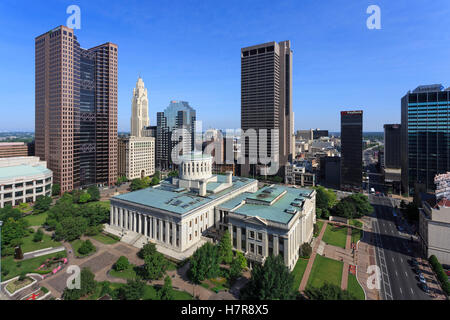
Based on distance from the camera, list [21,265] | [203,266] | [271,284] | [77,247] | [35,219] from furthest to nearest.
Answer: [35,219] → [77,247] → [21,265] → [203,266] → [271,284]

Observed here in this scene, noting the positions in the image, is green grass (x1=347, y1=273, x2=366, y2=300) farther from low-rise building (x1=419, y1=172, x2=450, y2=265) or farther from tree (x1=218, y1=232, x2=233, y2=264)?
low-rise building (x1=419, y1=172, x2=450, y2=265)

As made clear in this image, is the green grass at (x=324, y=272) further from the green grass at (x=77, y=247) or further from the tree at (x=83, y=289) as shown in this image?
the green grass at (x=77, y=247)

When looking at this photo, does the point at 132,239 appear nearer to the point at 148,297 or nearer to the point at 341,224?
the point at 148,297

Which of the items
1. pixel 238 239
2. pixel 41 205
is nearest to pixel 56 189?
Result: pixel 41 205

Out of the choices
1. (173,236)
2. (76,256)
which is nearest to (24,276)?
(76,256)

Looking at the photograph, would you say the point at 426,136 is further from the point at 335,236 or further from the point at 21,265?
the point at 21,265

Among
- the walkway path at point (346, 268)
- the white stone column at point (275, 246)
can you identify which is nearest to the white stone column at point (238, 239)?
the white stone column at point (275, 246)
